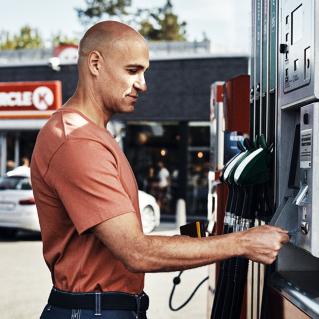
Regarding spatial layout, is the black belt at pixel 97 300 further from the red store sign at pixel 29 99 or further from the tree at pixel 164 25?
the tree at pixel 164 25

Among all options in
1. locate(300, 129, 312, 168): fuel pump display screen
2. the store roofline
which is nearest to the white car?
the store roofline

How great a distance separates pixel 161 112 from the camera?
21891mm

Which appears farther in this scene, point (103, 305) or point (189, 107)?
point (189, 107)

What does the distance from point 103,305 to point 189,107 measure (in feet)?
63.6

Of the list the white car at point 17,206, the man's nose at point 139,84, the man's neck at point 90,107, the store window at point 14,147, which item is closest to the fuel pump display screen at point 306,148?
the man's nose at point 139,84

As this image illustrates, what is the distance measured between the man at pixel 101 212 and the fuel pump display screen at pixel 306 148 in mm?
263

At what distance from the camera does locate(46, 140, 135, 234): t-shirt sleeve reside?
Result: 216 centimetres

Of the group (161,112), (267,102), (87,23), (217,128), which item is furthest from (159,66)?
(87,23)

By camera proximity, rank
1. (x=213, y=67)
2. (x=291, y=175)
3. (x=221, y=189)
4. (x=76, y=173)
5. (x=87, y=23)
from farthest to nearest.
Answer: (x=87, y=23) < (x=213, y=67) < (x=221, y=189) < (x=291, y=175) < (x=76, y=173)

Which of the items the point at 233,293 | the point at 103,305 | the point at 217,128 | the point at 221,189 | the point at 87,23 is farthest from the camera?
the point at 87,23

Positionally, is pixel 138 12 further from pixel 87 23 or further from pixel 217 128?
pixel 217 128

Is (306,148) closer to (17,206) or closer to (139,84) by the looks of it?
(139,84)

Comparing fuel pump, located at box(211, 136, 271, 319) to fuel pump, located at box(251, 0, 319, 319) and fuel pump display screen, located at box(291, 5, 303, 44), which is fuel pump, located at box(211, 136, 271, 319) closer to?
fuel pump, located at box(251, 0, 319, 319)

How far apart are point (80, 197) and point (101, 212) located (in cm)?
8
